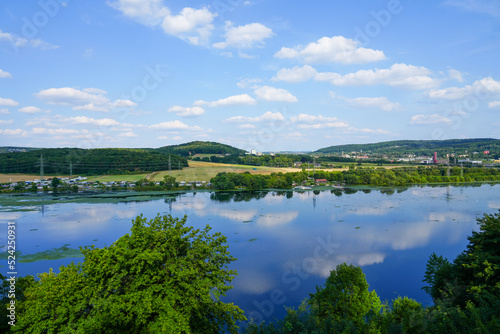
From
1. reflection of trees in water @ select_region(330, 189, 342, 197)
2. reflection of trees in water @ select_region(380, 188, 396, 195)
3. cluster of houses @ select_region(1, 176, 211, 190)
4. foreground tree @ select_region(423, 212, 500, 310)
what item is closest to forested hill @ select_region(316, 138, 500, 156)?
reflection of trees in water @ select_region(380, 188, 396, 195)

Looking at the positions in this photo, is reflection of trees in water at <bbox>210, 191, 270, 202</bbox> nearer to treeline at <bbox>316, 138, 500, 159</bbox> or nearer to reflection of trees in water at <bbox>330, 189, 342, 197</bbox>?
reflection of trees in water at <bbox>330, 189, 342, 197</bbox>

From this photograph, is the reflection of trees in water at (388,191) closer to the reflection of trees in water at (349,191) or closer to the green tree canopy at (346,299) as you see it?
the reflection of trees in water at (349,191)

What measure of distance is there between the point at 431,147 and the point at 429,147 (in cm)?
70

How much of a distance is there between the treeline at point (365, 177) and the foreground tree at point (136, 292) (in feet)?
115

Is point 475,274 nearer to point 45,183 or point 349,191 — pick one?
point 349,191

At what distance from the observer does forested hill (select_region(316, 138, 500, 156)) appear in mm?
71169

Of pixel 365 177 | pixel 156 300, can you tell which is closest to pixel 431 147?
pixel 365 177

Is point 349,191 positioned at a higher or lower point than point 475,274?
lower

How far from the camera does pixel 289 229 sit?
2203 cm

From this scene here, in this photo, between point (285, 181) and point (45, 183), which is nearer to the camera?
point (45, 183)

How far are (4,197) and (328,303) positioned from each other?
1522 inches

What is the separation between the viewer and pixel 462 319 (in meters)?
5.35

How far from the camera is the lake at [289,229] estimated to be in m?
13.2

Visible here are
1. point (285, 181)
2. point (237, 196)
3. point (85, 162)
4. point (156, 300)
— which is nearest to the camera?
point (156, 300)
